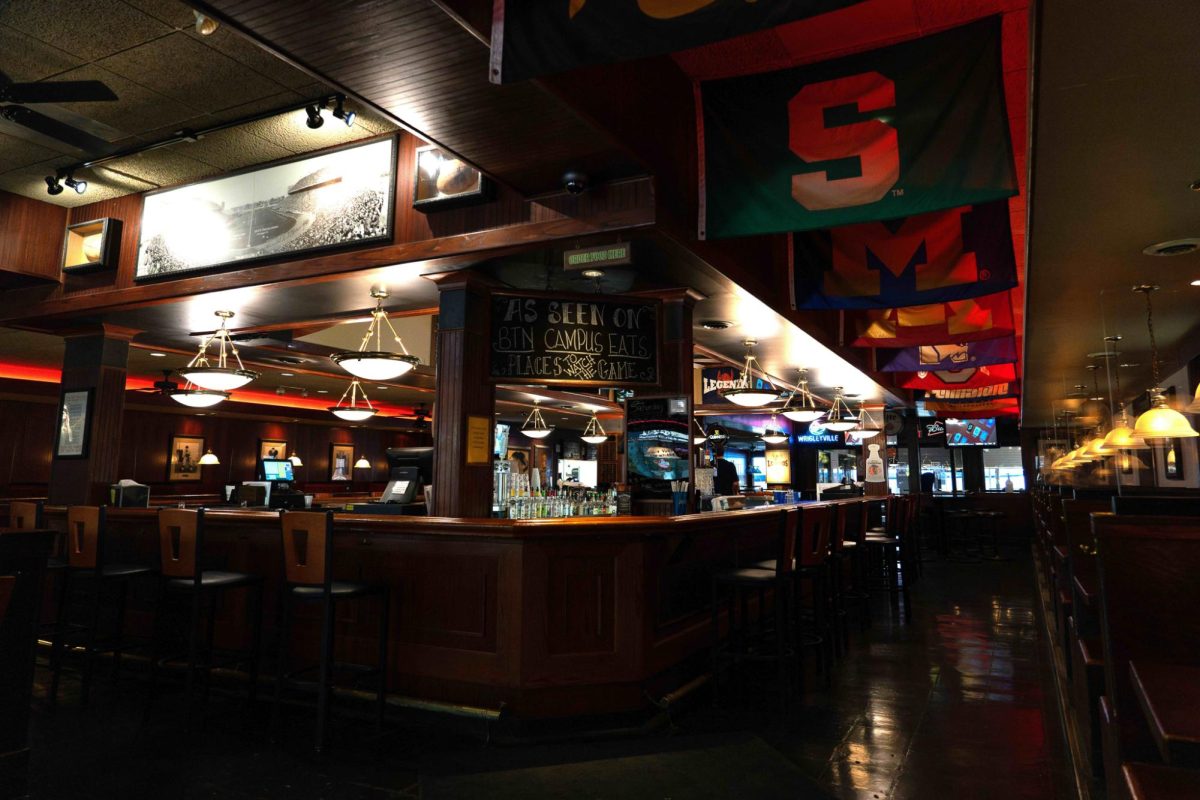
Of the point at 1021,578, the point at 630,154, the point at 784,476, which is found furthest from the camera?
the point at 784,476

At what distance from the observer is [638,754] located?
368 cm

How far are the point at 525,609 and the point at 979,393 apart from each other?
11004mm

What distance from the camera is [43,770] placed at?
3365 mm

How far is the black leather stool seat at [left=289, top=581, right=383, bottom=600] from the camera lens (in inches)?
151

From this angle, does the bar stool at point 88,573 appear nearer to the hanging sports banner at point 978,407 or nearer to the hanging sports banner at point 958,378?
the hanging sports banner at point 958,378

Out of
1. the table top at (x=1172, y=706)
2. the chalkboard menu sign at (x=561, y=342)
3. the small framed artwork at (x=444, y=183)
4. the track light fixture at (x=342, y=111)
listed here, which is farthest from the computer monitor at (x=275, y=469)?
the table top at (x=1172, y=706)

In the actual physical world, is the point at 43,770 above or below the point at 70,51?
below

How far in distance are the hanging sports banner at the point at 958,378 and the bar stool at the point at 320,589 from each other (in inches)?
336

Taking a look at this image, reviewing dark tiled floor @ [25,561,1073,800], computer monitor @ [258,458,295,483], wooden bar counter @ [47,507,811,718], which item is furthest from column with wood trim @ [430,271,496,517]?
computer monitor @ [258,458,295,483]

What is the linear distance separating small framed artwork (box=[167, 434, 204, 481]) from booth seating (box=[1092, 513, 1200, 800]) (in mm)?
16580

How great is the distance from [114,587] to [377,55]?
476 centimetres

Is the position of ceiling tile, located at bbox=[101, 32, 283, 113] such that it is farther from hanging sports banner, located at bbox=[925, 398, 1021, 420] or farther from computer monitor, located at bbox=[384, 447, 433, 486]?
hanging sports banner, located at bbox=[925, 398, 1021, 420]

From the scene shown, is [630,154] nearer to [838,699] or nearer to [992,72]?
[992,72]

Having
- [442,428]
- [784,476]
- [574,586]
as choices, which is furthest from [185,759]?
[784,476]
